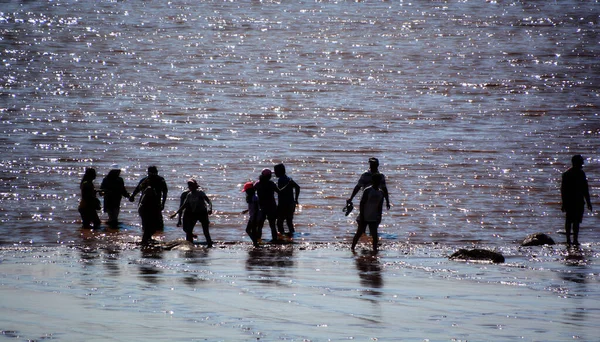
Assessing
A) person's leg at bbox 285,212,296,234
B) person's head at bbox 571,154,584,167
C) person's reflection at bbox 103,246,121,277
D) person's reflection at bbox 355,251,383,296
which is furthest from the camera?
person's leg at bbox 285,212,296,234

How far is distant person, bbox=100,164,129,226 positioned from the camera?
20594mm

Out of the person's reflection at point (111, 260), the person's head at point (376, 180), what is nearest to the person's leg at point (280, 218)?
the person's head at point (376, 180)

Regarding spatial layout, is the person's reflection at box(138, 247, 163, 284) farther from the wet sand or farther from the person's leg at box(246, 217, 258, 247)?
the person's leg at box(246, 217, 258, 247)

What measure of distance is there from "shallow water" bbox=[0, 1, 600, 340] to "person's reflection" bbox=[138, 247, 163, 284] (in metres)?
0.14

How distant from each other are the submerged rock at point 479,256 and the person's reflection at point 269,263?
8.41 feet

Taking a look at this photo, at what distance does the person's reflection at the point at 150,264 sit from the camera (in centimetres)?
1404

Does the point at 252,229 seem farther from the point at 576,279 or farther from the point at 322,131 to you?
the point at 322,131

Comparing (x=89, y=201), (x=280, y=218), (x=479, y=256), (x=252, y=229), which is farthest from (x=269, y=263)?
(x=89, y=201)

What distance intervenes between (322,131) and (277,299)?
26.8 m

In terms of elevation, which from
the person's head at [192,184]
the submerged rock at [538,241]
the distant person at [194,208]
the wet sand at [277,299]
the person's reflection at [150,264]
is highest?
the person's head at [192,184]

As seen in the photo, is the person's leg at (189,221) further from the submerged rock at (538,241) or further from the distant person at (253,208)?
the submerged rock at (538,241)

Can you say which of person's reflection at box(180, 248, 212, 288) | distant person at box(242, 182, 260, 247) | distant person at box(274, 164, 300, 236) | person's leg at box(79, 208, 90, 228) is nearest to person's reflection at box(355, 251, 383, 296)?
distant person at box(242, 182, 260, 247)

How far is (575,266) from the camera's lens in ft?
51.2

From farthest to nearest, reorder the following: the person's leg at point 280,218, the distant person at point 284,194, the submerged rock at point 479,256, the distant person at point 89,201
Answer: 1. the distant person at point 89,201
2. the person's leg at point 280,218
3. the distant person at point 284,194
4. the submerged rock at point 479,256
